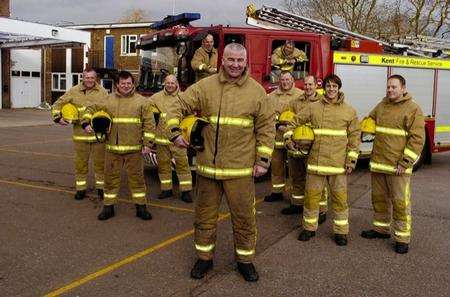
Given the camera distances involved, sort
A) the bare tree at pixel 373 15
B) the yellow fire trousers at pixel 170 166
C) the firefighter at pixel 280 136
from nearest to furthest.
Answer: the firefighter at pixel 280 136, the yellow fire trousers at pixel 170 166, the bare tree at pixel 373 15

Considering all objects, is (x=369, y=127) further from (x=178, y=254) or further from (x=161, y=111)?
(x=161, y=111)

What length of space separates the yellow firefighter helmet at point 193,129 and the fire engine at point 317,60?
3.42 m

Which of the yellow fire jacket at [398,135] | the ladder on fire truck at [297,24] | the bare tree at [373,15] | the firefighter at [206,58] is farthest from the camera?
the bare tree at [373,15]

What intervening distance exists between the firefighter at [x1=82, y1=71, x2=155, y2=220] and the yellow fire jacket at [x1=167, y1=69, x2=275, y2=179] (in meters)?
1.84

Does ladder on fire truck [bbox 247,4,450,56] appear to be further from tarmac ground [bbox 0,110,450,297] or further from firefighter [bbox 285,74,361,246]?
firefighter [bbox 285,74,361,246]

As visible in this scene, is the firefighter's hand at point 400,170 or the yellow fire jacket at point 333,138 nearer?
the firefighter's hand at point 400,170

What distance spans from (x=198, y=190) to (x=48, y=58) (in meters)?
32.9

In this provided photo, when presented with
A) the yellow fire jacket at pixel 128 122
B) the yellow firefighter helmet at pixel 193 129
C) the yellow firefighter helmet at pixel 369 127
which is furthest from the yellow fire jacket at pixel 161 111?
the yellow firefighter helmet at pixel 193 129

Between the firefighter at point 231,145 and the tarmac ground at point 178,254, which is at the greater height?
the firefighter at point 231,145

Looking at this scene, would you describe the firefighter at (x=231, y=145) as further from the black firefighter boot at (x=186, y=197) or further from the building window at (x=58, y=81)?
the building window at (x=58, y=81)

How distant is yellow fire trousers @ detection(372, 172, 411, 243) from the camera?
5047 mm

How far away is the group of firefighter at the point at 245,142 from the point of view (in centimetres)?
414

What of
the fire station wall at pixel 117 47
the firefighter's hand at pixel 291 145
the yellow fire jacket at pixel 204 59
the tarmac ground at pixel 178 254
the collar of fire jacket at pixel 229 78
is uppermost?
the fire station wall at pixel 117 47

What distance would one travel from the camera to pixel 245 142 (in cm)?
416
